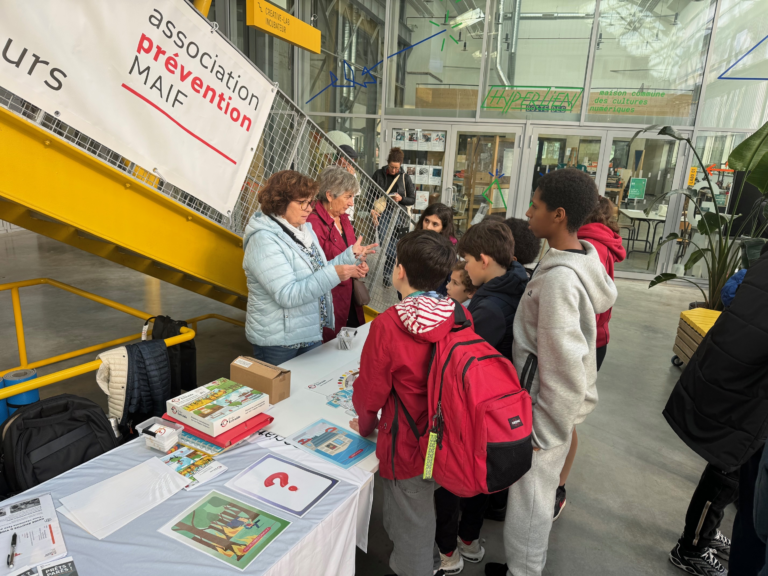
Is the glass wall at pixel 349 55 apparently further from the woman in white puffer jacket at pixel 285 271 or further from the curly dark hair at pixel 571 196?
the curly dark hair at pixel 571 196

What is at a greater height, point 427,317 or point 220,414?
point 427,317

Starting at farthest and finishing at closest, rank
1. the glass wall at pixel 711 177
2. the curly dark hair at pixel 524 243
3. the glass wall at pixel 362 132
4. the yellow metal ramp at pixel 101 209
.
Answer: the glass wall at pixel 362 132, the glass wall at pixel 711 177, the curly dark hair at pixel 524 243, the yellow metal ramp at pixel 101 209

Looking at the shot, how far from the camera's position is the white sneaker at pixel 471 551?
2.21 m

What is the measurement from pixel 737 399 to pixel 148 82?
8.64ft

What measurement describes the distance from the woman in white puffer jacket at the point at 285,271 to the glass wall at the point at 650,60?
6.98m

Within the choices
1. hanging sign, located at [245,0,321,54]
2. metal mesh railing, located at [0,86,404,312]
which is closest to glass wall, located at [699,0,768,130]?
hanging sign, located at [245,0,321,54]

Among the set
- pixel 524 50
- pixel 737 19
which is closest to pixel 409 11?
pixel 524 50

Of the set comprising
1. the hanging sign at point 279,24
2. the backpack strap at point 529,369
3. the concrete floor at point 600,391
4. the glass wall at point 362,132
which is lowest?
the concrete floor at point 600,391

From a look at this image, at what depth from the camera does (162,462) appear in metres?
1.55

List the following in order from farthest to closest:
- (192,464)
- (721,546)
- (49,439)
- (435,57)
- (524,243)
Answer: (435,57) → (524,243) → (721,546) → (49,439) → (192,464)

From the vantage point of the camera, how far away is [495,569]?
83.1 inches

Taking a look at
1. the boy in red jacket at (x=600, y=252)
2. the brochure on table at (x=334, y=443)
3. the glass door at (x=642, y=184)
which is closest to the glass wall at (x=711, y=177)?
the glass door at (x=642, y=184)

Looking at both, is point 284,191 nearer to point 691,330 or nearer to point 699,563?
point 699,563

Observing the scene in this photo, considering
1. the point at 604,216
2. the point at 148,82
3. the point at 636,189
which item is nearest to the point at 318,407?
the point at 148,82
